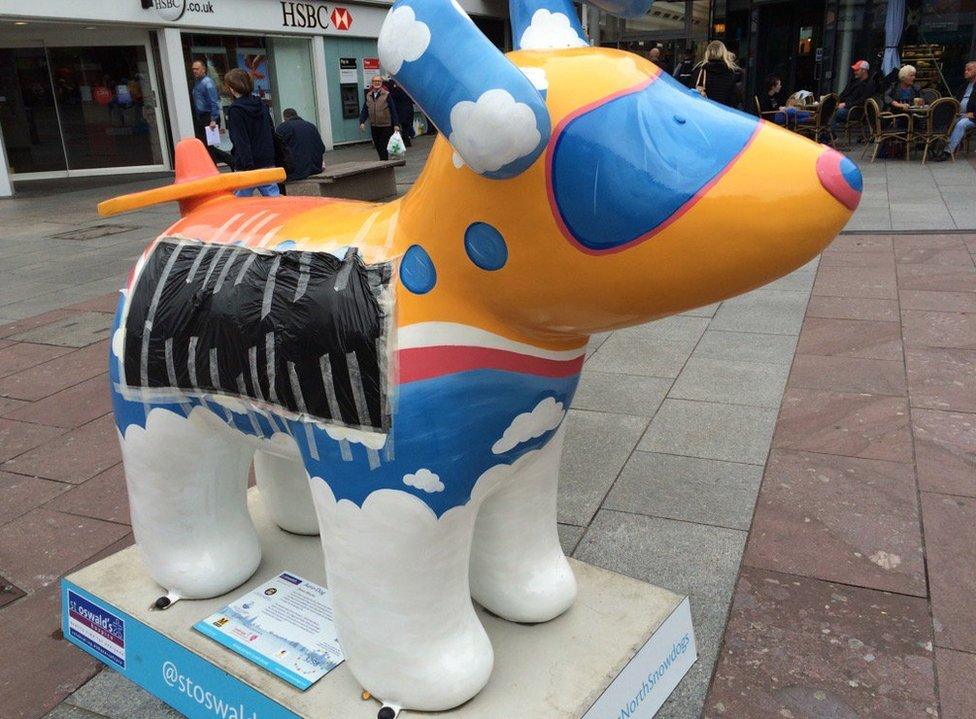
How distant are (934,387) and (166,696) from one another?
375cm

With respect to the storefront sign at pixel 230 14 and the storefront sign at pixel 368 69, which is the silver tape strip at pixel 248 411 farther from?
the storefront sign at pixel 368 69

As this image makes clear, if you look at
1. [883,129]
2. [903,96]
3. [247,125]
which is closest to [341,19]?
[883,129]

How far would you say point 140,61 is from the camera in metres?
13.1

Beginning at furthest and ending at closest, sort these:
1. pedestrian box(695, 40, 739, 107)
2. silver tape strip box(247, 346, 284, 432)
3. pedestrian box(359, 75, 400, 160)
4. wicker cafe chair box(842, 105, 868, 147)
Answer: wicker cafe chair box(842, 105, 868, 147) → pedestrian box(359, 75, 400, 160) → pedestrian box(695, 40, 739, 107) → silver tape strip box(247, 346, 284, 432)

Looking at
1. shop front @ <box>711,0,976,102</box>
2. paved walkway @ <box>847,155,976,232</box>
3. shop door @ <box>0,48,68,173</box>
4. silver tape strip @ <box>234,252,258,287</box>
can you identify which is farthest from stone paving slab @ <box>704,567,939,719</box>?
shop door @ <box>0,48,68,173</box>

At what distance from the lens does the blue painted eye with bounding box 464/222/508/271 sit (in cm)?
135

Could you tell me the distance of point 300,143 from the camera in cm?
749

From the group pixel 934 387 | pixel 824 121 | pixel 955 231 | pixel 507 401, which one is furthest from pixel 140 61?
pixel 507 401

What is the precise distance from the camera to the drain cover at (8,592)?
2590 mm

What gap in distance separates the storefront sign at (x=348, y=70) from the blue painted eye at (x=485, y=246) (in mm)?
15590

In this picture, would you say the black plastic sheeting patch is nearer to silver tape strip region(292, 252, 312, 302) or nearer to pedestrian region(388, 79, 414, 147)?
silver tape strip region(292, 252, 312, 302)

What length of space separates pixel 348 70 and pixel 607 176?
1593 cm

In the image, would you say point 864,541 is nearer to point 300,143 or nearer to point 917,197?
point 300,143

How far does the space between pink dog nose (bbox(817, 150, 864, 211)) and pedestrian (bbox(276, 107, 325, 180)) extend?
6.70 m
